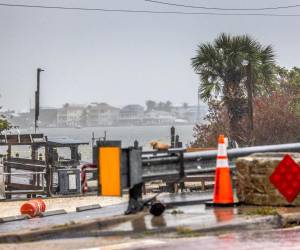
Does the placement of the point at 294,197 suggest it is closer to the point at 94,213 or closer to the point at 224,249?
the point at 224,249

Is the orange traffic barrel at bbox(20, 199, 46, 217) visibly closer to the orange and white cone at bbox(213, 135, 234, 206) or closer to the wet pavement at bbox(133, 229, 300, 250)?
the orange and white cone at bbox(213, 135, 234, 206)

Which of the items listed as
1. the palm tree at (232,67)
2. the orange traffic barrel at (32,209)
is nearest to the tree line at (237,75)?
the palm tree at (232,67)

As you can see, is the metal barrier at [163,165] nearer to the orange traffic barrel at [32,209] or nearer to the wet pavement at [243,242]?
the wet pavement at [243,242]

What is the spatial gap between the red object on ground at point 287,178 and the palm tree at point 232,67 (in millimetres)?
33829

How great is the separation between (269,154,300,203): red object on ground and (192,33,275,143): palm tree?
33829mm

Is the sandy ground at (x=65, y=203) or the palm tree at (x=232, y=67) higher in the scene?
the palm tree at (x=232, y=67)

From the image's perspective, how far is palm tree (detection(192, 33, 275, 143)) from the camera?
44312mm

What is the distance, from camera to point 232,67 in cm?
4512

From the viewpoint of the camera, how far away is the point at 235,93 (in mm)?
44938

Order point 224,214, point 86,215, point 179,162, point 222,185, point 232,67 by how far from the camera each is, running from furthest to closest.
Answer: point 232,67 → point 86,215 → point 179,162 → point 222,185 → point 224,214

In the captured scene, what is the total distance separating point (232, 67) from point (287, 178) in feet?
117

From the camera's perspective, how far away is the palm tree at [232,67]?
145 ft

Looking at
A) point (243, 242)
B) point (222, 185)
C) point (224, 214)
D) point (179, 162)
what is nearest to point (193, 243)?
point (243, 242)

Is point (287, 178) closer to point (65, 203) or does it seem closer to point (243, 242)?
point (243, 242)
